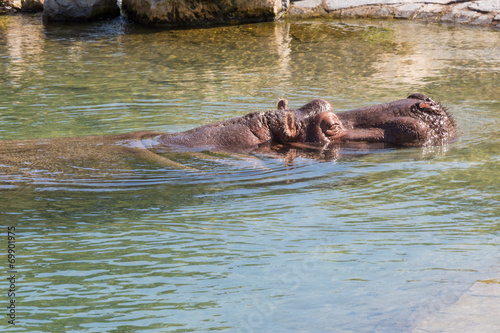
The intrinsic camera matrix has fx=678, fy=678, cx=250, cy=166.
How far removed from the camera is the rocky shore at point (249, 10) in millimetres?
15062

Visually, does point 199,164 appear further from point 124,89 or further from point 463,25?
point 463,25

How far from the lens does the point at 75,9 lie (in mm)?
16656

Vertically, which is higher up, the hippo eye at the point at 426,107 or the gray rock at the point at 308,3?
the gray rock at the point at 308,3

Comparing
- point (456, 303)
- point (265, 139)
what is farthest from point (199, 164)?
point (456, 303)

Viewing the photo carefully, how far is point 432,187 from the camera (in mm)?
4996

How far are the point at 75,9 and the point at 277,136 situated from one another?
12062 millimetres

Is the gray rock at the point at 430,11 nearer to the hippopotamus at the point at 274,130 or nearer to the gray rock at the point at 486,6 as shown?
the gray rock at the point at 486,6

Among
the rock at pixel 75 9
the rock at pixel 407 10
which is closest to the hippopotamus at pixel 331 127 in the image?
the rock at pixel 407 10

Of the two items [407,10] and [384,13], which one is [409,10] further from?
[384,13]

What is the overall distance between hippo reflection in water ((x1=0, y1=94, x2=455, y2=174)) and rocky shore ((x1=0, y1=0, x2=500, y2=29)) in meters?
9.56

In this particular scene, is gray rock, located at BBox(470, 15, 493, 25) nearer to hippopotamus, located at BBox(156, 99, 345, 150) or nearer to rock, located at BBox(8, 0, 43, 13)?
hippopotamus, located at BBox(156, 99, 345, 150)

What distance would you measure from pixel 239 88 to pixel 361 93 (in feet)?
5.66

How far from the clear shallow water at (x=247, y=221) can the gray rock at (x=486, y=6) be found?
5.01 m

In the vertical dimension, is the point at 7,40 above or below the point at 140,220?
above
